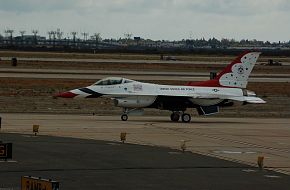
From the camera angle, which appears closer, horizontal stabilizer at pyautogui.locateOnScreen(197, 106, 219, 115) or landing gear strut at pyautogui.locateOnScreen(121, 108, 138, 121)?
landing gear strut at pyautogui.locateOnScreen(121, 108, 138, 121)

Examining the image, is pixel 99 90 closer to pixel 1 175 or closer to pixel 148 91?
pixel 148 91

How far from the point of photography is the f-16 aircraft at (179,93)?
4388 cm

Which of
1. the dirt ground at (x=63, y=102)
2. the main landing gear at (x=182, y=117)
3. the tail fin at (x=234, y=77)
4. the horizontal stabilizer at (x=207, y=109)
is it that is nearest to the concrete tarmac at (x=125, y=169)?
the main landing gear at (x=182, y=117)

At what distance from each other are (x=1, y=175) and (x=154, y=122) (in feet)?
74.7

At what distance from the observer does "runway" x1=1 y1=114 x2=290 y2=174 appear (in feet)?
97.6

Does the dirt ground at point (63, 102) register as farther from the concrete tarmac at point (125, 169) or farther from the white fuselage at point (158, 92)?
the concrete tarmac at point (125, 169)

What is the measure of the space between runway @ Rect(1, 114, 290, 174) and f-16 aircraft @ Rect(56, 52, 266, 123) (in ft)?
3.11

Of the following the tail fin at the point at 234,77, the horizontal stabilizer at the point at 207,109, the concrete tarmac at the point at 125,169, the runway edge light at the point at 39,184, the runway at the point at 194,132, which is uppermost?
the tail fin at the point at 234,77

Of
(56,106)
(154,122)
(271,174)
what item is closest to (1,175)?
(271,174)

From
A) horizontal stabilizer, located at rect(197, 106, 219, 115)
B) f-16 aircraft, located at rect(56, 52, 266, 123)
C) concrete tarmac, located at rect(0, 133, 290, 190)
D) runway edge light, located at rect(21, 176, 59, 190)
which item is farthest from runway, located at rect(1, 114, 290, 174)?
runway edge light, located at rect(21, 176, 59, 190)

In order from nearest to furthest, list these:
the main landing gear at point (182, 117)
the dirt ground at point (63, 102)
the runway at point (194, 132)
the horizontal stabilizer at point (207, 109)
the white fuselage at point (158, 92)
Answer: the runway at point (194, 132) < the white fuselage at point (158, 92) < the main landing gear at point (182, 117) < the horizontal stabilizer at point (207, 109) < the dirt ground at point (63, 102)

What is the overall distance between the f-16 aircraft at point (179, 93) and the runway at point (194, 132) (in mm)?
949

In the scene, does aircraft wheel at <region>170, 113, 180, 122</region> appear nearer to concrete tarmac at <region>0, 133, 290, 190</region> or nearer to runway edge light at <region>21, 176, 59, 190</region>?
concrete tarmac at <region>0, 133, 290, 190</region>

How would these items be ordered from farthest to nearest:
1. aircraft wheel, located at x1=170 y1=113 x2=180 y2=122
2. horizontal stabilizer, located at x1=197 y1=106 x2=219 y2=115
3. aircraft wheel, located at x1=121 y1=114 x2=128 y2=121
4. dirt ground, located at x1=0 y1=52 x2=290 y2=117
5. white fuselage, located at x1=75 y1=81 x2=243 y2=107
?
dirt ground, located at x1=0 y1=52 x2=290 y2=117, horizontal stabilizer, located at x1=197 y1=106 x2=219 y2=115, aircraft wheel, located at x1=170 y1=113 x2=180 y2=122, white fuselage, located at x1=75 y1=81 x2=243 y2=107, aircraft wheel, located at x1=121 y1=114 x2=128 y2=121
